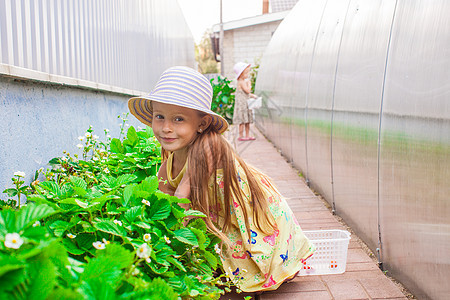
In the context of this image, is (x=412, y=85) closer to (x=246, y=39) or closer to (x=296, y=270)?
(x=296, y=270)

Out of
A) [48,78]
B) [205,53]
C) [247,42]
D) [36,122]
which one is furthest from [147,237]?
[205,53]

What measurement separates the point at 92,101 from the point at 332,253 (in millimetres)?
2380

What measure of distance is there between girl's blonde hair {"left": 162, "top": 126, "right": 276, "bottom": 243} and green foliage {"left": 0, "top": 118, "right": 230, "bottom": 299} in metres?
0.24

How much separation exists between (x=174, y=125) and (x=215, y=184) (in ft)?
1.29

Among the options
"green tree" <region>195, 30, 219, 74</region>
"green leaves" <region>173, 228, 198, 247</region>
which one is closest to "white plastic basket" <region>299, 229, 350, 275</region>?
"green leaves" <region>173, 228, 198, 247</region>

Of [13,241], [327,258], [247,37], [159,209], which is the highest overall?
[247,37]

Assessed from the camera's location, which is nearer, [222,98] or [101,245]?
[101,245]

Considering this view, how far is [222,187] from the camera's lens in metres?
2.34

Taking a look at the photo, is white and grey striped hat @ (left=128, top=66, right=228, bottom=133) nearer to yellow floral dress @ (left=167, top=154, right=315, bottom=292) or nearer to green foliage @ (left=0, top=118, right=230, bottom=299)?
Result: yellow floral dress @ (left=167, top=154, right=315, bottom=292)

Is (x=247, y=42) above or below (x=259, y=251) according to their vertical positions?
above

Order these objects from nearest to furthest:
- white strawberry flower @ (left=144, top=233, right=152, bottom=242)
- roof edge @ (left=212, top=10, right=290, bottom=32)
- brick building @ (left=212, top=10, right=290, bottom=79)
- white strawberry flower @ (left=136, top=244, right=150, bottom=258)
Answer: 1. white strawberry flower @ (left=136, top=244, right=150, bottom=258)
2. white strawberry flower @ (left=144, top=233, right=152, bottom=242)
3. roof edge @ (left=212, top=10, right=290, bottom=32)
4. brick building @ (left=212, top=10, right=290, bottom=79)

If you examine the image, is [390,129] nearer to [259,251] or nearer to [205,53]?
[259,251]

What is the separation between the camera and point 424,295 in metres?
2.31

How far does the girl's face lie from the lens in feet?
7.38
